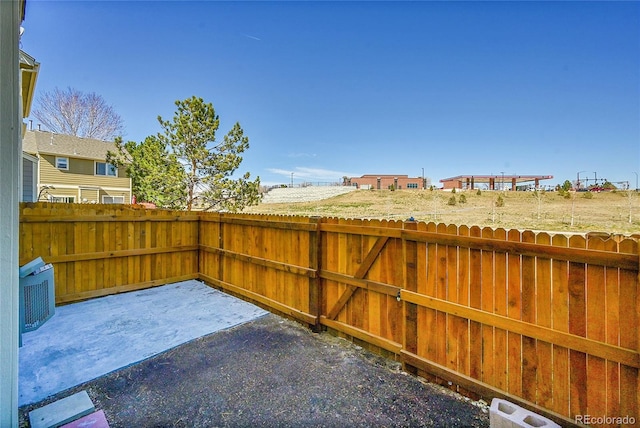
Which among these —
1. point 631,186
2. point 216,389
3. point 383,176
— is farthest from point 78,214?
point 383,176

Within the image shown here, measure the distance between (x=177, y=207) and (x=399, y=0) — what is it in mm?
10071

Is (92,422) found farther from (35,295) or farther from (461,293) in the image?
(461,293)

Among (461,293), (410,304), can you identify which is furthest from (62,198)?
(461,293)

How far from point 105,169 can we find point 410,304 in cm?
2115

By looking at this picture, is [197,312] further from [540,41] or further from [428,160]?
[428,160]

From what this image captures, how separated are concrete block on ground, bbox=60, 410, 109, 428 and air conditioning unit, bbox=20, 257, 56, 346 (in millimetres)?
756

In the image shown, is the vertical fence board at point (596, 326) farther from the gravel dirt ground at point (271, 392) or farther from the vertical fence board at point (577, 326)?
the gravel dirt ground at point (271, 392)

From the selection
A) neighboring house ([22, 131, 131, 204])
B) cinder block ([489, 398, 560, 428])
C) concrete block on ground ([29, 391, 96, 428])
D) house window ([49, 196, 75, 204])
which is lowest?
concrete block on ground ([29, 391, 96, 428])

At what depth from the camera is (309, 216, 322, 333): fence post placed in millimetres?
3663

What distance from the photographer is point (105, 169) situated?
18.0 meters

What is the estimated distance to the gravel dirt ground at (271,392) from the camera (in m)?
2.07

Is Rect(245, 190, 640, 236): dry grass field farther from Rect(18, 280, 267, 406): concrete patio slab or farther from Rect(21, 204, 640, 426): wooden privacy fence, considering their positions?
Rect(21, 204, 640, 426): wooden privacy fence

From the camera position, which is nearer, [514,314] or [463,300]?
[514,314]

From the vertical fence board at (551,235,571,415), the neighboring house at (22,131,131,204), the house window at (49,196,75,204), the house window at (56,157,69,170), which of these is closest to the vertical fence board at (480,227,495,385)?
the vertical fence board at (551,235,571,415)
